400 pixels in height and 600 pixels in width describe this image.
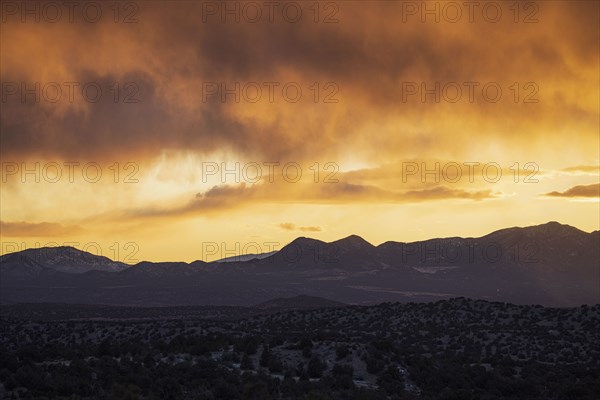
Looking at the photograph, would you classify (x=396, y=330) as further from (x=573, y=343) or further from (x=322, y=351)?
(x=322, y=351)

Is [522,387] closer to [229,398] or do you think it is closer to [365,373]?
[365,373]

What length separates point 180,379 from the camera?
1475 inches

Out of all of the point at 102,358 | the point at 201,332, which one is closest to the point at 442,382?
the point at 102,358

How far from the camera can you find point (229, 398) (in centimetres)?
3422

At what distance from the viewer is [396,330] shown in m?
74.2

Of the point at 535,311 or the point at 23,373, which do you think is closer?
the point at 23,373

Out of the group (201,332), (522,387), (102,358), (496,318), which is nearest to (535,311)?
(496,318)

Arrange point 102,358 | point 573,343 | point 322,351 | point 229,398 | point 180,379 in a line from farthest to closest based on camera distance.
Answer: point 573,343 → point 322,351 → point 102,358 → point 180,379 → point 229,398

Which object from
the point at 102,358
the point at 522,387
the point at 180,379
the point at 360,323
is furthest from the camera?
the point at 360,323

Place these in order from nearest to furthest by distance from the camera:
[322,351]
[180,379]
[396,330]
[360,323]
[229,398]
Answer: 1. [229,398]
2. [180,379]
3. [322,351]
4. [396,330]
5. [360,323]

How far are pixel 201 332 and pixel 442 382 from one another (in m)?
29.2

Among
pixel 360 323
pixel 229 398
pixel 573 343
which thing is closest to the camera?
pixel 229 398

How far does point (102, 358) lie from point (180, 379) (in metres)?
9.06

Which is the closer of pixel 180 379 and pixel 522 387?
pixel 180 379
